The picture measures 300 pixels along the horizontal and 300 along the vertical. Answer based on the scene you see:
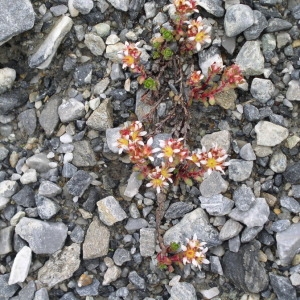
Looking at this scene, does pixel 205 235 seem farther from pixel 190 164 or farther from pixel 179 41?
pixel 179 41

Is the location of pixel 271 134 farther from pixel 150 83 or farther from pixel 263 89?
pixel 150 83

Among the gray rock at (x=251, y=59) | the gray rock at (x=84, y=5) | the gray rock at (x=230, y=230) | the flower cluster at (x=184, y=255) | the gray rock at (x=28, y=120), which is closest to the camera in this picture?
the flower cluster at (x=184, y=255)

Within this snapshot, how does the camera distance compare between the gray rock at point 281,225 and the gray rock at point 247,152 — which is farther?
the gray rock at point 247,152

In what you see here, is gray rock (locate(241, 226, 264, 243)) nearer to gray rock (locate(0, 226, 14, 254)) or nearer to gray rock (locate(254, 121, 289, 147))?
gray rock (locate(254, 121, 289, 147))

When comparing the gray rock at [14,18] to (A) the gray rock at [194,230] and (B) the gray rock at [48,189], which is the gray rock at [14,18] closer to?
(B) the gray rock at [48,189]

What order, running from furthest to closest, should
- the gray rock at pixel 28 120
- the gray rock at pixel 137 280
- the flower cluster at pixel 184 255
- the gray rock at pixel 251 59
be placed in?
1. the gray rock at pixel 28 120
2. the gray rock at pixel 251 59
3. the gray rock at pixel 137 280
4. the flower cluster at pixel 184 255

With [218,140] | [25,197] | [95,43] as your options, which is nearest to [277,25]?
[218,140]

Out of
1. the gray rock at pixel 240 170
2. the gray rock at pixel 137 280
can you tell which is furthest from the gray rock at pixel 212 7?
the gray rock at pixel 137 280
